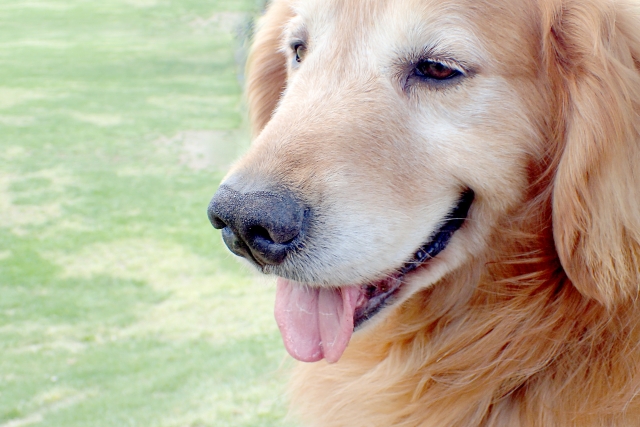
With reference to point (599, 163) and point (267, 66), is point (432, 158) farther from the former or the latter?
point (267, 66)

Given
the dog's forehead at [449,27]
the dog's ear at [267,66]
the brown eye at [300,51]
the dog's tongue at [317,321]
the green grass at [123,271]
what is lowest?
the green grass at [123,271]

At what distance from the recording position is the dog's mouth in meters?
2.10

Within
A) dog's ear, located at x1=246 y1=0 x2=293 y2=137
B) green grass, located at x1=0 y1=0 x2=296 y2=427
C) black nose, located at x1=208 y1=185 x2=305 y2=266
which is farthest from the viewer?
green grass, located at x1=0 y1=0 x2=296 y2=427

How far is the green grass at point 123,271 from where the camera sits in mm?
4398

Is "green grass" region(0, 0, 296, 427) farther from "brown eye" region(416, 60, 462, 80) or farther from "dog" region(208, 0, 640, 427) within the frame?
"brown eye" region(416, 60, 462, 80)

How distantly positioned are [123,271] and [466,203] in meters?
4.96

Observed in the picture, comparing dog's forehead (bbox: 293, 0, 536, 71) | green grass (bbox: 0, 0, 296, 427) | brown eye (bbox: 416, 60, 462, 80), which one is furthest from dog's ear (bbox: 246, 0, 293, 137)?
brown eye (bbox: 416, 60, 462, 80)

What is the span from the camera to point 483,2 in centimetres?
200

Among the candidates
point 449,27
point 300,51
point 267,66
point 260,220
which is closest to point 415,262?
point 260,220

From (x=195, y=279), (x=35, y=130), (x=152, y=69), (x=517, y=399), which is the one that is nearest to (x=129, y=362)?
(x=195, y=279)

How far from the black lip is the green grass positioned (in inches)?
17.4

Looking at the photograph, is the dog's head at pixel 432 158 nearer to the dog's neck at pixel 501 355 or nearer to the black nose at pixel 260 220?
the black nose at pixel 260 220

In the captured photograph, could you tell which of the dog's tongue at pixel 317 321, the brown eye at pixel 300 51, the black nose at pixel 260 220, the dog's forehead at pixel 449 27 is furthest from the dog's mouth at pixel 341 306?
the brown eye at pixel 300 51

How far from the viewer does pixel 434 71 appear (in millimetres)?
2074
